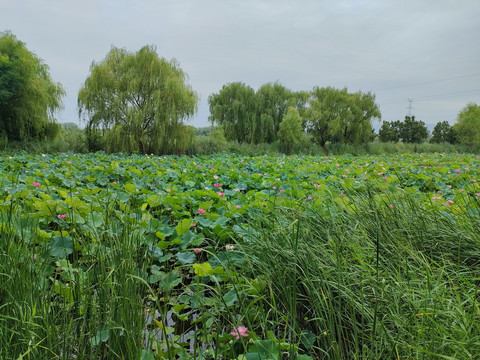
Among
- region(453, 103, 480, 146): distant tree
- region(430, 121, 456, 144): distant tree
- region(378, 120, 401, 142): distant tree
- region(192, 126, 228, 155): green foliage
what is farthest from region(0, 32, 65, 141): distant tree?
A: region(430, 121, 456, 144): distant tree

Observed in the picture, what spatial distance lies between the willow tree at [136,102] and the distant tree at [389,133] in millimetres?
43965

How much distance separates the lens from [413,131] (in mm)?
50219

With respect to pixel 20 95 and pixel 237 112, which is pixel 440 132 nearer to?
pixel 237 112

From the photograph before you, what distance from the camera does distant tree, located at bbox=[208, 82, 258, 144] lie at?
2584cm

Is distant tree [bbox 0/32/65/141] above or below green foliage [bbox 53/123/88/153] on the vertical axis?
above

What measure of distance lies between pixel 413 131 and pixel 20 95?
53511 mm

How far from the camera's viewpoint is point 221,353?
1315mm

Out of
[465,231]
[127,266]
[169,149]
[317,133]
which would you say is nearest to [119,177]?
[127,266]

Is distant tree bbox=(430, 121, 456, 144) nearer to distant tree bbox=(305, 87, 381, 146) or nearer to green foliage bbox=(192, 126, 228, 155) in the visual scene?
distant tree bbox=(305, 87, 381, 146)

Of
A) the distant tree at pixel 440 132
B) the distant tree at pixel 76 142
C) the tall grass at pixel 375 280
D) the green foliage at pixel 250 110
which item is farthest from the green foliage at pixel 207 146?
the distant tree at pixel 440 132

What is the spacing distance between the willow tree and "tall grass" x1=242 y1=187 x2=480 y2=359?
12943 millimetres

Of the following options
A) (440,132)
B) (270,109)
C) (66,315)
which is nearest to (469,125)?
(440,132)

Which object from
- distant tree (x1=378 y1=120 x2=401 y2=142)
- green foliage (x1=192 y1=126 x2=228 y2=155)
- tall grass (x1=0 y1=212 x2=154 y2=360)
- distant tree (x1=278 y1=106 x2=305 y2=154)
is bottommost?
tall grass (x1=0 y1=212 x2=154 y2=360)

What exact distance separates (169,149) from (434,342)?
1422 centimetres
